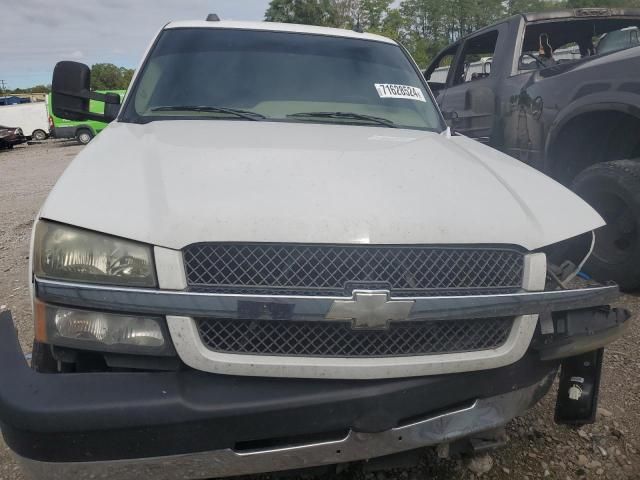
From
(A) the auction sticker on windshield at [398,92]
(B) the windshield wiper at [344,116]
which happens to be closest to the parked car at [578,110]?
(A) the auction sticker on windshield at [398,92]

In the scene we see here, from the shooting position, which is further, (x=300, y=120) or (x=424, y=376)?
(x=300, y=120)

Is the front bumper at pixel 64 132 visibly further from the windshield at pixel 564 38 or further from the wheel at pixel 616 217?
the wheel at pixel 616 217

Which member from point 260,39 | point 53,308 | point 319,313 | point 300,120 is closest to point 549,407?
point 319,313

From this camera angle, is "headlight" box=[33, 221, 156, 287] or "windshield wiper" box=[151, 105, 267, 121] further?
"windshield wiper" box=[151, 105, 267, 121]

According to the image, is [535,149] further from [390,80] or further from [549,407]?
[549,407]

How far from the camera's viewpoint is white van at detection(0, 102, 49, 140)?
25.5 m

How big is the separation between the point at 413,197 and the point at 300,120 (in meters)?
1.07

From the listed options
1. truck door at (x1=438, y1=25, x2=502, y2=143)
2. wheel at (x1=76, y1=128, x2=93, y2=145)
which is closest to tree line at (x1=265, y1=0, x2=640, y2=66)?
wheel at (x1=76, y1=128, x2=93, y2=145)

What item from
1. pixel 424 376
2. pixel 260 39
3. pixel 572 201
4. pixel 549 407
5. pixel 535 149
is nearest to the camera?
pixel 424 376

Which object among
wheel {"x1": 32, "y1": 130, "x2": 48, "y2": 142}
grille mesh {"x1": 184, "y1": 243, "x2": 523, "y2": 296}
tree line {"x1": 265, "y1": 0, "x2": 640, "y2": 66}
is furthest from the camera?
tree line {"x1": 265, "y1": 0, "x2": 640, "y2": 66}

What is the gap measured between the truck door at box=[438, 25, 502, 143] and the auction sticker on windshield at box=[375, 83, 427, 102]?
3.89ft

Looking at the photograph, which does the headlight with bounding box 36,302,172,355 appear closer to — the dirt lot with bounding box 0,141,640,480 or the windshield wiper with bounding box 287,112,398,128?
the dirt lot with bounding box 0,141,640,480

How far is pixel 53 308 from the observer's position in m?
1.49

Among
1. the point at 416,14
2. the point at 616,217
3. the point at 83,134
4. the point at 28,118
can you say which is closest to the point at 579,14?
the point at 616,217
